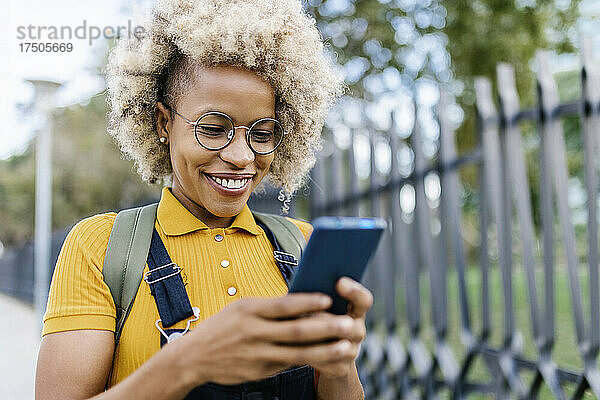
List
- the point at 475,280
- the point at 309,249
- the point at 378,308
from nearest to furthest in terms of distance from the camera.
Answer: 1. the point at 309,249
2. the point at 378,308
3. the point at 475,280

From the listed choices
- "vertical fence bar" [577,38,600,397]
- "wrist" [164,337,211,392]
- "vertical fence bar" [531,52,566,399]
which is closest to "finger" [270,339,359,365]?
"wrist" [164,337,211,392]

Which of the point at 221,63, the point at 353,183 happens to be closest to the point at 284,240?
the point at 221,63

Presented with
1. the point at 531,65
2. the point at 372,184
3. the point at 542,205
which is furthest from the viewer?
the point at 531,65

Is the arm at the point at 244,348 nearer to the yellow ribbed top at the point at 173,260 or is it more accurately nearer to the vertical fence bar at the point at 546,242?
the yellow ribbed top at the point at 173,260

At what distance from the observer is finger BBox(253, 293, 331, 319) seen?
96 cm

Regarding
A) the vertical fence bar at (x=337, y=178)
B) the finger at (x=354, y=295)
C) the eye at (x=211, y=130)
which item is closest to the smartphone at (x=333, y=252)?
the finger at (x=354, y=295)

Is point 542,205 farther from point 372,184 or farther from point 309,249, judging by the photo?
point 309,249

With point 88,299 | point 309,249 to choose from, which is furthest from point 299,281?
point 88,299

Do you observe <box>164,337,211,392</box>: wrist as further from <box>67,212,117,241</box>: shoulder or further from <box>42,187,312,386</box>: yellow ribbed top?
<box>67,212,117,241</box>: shoulder

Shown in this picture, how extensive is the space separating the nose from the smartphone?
0.41 m

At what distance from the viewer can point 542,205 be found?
10.3ft

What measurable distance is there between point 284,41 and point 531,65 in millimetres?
7204

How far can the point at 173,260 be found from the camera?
4.62ft

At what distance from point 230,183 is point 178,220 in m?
0.14
